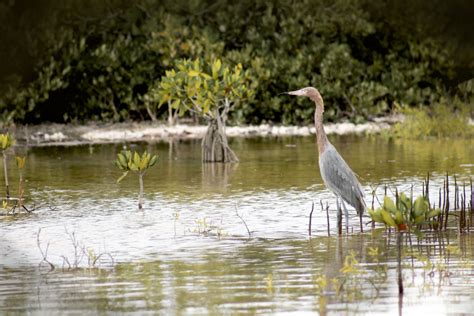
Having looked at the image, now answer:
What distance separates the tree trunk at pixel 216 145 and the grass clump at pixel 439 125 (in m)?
5.88

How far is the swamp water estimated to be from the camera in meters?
8.30

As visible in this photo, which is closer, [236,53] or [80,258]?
[80,258]

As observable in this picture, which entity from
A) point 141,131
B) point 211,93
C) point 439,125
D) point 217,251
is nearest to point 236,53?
point 141,131

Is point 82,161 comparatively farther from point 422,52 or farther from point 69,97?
point 422,52

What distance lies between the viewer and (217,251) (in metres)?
10.6

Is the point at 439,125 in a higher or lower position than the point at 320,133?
lower

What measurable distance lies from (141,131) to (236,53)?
307 centimetres

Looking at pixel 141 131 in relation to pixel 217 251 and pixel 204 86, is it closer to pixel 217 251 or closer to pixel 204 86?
pixel 204 86

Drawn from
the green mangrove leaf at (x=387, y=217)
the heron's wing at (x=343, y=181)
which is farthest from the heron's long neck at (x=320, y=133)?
the green mangrove leaf at (x=387, y=217)

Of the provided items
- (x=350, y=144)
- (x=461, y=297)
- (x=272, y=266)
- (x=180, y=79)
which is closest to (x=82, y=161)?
(x=180, y=79)

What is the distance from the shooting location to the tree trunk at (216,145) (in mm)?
20234

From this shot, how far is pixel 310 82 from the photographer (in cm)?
2991

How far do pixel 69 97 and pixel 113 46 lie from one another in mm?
1709

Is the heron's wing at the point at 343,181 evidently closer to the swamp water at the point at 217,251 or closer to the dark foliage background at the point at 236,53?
the swamp water at the point at 217,251
